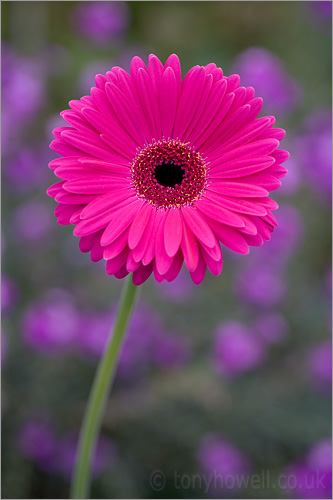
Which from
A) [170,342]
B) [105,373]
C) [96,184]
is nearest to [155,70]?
[96,184]

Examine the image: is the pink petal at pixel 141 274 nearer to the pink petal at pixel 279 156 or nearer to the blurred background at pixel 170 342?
the pink petal at pixel 279 156

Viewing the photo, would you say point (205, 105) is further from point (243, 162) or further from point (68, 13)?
point (68, 13)

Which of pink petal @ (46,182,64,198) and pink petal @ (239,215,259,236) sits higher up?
pink petal @ (46,182,64,198)

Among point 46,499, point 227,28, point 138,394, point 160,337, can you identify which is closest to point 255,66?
point 160,337
